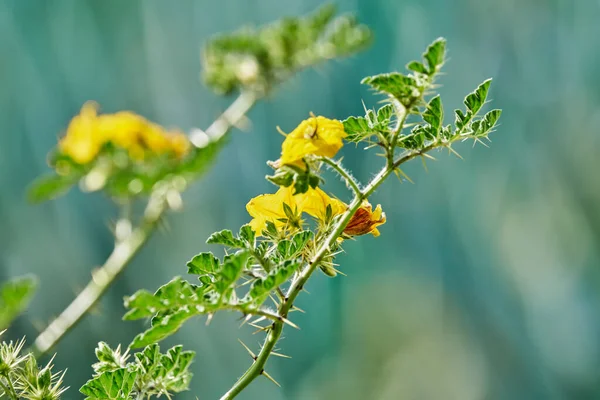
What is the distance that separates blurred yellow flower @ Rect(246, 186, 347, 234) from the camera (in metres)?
0.47

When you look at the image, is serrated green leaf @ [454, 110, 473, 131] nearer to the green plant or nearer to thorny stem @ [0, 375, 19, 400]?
the green plant

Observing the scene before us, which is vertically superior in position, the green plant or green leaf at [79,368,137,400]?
the green plant

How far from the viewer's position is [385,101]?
0.45 m

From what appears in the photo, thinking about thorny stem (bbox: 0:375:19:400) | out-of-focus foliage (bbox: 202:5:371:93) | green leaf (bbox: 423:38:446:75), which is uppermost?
out-of-focus foliage (bbox: 202:5:371:93)

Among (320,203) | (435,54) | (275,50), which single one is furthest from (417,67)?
(275,50)

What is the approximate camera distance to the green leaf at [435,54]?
388 millimetres

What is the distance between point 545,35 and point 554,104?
43 cm

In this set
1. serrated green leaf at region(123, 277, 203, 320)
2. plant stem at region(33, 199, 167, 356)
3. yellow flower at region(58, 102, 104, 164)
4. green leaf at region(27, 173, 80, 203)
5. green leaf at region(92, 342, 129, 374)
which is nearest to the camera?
serrated green leaf at region(123, 277, 203, 320)

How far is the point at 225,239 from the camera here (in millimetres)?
439

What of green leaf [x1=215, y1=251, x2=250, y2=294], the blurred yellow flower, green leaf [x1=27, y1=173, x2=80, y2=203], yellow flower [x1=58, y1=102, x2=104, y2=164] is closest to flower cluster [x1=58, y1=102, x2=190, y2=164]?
yellow flower [x1=58, y1=102, x2=104, y2=164]

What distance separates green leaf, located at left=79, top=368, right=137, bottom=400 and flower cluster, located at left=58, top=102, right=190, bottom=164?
0.53m

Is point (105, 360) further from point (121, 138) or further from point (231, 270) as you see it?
point (121, 138)

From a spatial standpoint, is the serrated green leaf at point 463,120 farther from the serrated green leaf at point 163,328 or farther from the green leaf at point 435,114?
the serrated green leaf at point 163,328

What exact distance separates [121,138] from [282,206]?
547 mm
